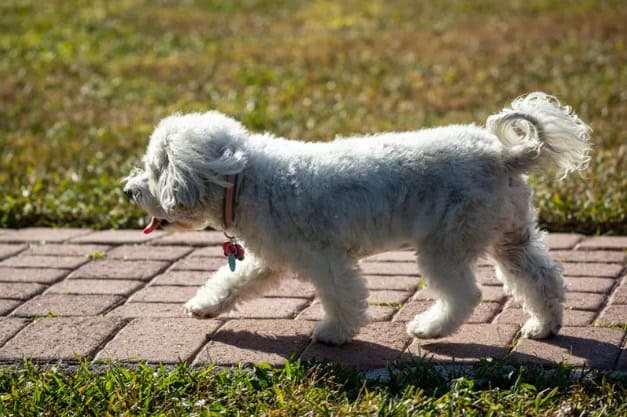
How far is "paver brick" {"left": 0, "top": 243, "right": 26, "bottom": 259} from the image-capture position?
6.83 metres

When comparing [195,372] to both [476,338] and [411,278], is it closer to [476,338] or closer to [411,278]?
[476,338]

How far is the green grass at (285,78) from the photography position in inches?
321

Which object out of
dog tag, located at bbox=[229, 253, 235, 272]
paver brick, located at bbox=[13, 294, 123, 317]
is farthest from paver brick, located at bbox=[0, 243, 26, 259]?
dog tag, located at bbox=[229, 253, 235, 272]

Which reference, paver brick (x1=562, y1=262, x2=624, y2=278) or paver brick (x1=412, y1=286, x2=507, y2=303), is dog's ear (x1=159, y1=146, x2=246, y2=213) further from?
paver brick (x1=562, y1=262, x2=624, y2=278)

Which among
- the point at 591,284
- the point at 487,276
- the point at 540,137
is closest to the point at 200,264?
the point at 487,276

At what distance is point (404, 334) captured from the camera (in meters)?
5.12

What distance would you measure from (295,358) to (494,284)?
5.43 ft

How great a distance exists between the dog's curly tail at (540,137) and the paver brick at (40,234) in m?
3.68

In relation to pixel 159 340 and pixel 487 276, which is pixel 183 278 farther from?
pixel 487 276

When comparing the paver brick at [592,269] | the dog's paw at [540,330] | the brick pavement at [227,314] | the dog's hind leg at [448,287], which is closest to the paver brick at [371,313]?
the brick pavement at [227,314]

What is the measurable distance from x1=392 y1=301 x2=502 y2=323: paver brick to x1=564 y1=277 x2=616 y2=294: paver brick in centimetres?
54

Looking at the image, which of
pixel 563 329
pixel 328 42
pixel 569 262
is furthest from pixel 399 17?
pixel 563 329

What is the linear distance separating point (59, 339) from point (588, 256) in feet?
11.2

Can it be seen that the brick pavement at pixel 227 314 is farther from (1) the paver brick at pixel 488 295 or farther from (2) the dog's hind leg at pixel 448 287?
(2) the dog's hind leg at pixel 448 287
